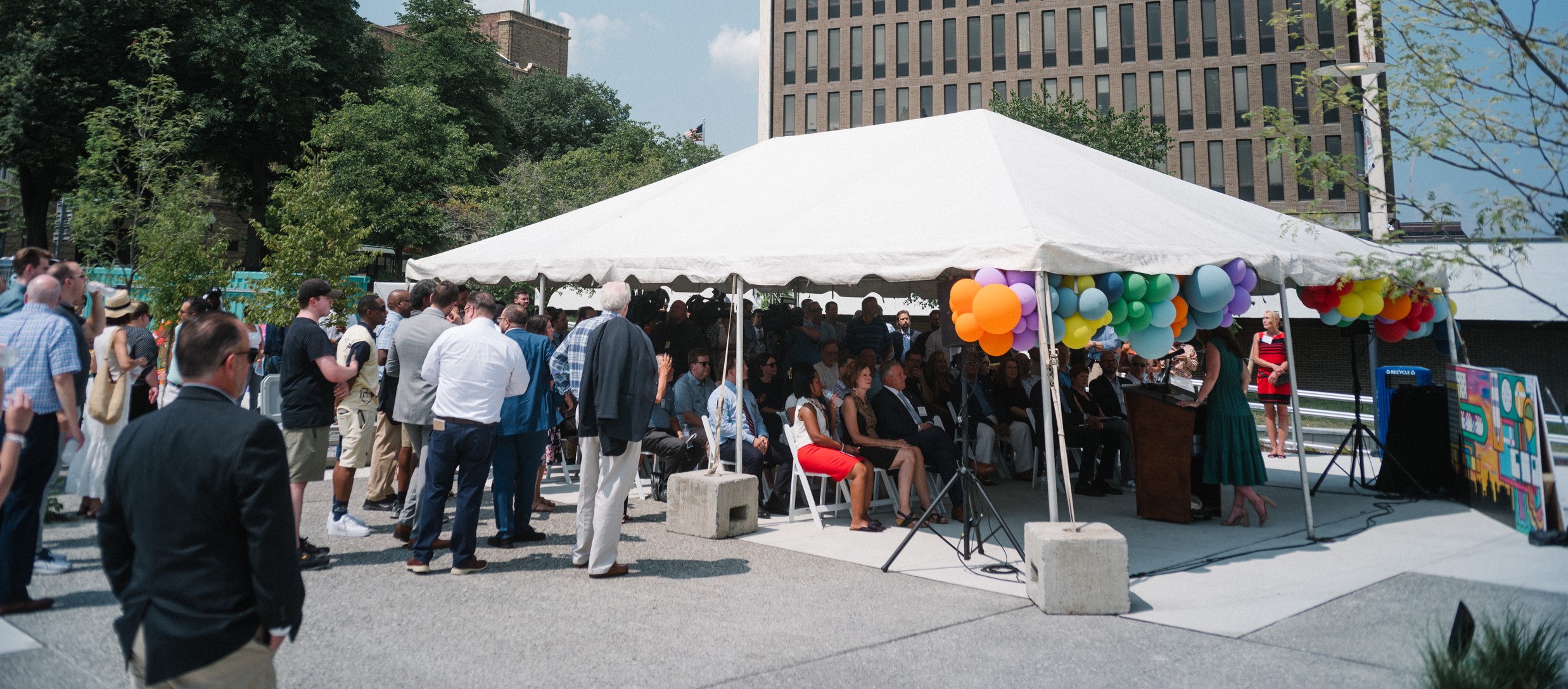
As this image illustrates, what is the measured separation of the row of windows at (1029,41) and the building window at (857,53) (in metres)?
0.04

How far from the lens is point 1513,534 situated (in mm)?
7828

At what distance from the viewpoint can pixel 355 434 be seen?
7621mm

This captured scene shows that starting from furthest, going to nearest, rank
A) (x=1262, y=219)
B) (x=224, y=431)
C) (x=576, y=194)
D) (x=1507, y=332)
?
(x=576, y=194)
(x=1507, y=332)
(x=1262, y=219)
(x=224, y=431)

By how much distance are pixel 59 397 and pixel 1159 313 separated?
6726 millimetres

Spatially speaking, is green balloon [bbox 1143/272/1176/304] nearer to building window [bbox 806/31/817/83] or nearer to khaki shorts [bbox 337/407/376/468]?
khaki shorts [bbox 337/407/376/468]

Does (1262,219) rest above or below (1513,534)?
above

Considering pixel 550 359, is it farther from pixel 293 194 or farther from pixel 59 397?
pixel 293 194

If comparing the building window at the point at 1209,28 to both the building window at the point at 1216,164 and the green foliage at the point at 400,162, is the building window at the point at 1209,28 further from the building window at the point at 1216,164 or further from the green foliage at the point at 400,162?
the green foliage at the point at 400,162

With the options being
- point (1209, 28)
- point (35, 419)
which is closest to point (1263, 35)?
point (1209, 28)

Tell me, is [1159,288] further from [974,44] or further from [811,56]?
[811,56]

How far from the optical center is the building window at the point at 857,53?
178 ft

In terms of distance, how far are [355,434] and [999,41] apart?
161 ft

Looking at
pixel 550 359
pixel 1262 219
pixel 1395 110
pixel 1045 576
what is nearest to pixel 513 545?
pixel 550 359

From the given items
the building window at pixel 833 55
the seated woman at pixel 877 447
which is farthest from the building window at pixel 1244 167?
the seated woman at pixel 877 447
